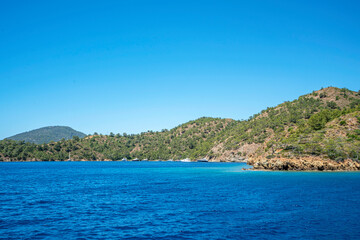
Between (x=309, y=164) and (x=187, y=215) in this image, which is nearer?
(x=187, y=215)

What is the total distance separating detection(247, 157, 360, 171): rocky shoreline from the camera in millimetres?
85688

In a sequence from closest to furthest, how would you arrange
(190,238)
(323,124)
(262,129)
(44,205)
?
(190,238)
(44,205)
(323,124)
(262,129)

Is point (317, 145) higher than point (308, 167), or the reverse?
point (317, 145)

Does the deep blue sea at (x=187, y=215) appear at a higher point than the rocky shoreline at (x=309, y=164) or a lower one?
lower

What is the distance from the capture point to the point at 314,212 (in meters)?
32.0

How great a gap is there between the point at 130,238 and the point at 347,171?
7998cm

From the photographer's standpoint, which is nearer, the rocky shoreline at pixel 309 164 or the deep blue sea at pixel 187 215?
the deep blue sea at pixel 187 215

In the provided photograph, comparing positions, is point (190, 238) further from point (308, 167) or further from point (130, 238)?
point (308, 167)

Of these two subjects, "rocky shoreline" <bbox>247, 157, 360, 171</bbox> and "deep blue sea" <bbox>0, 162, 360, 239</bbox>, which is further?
"rocky shoreline" <bbox>247, 157, 360, 171</bbox>

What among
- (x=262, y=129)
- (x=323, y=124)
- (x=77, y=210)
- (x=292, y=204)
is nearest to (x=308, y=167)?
(x=323, y=124)

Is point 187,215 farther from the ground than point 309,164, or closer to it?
closer to it

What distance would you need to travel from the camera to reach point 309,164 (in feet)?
294

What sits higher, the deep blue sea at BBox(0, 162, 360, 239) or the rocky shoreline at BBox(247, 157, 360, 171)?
the rocky shoreline at BBox(247, 157, 360, 171)

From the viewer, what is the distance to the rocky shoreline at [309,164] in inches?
3374
